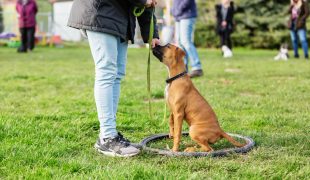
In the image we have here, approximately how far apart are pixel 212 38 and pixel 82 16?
2419cm

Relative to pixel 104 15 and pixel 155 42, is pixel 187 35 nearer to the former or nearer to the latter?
pixel 155 42

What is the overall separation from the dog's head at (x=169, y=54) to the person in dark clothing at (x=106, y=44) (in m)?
0.41

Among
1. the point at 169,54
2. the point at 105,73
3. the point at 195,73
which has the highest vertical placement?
the point at 169,54

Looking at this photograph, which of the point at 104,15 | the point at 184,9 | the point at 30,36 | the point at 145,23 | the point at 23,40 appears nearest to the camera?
the point at 104,15

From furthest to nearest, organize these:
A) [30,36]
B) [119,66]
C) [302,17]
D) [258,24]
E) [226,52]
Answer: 1. [258,24]
2. [30,36]
3. [226,52]
4. [302,17]
5. [119,66]

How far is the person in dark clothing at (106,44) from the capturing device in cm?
407

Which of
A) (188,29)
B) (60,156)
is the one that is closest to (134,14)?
(60,156)

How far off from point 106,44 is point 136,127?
1510 mm

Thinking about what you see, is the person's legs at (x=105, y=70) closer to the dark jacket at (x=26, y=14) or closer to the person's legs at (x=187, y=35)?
the person's legs at (x=187, y=35)

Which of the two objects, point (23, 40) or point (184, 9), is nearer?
point (184, 9)

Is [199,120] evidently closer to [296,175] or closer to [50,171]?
[296,175]

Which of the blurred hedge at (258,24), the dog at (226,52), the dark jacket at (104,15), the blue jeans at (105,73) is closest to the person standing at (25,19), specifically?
the dog at (226,52)

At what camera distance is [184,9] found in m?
9.65

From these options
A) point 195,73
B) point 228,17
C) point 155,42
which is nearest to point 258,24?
point 228,17
